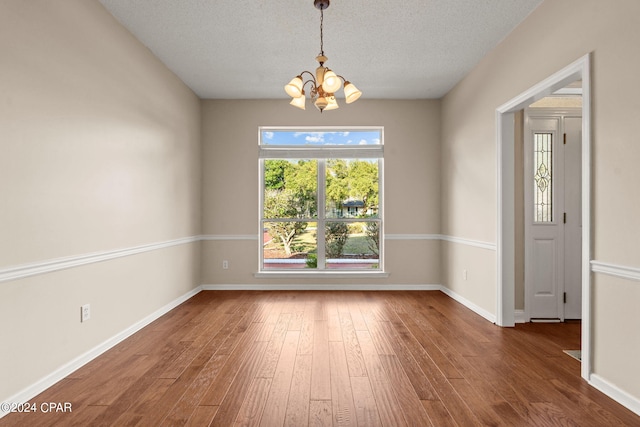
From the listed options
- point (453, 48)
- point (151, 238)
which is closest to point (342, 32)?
point (453, 48)

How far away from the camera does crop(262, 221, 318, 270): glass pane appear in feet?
17.9

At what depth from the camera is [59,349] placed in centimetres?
243

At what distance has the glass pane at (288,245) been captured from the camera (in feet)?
17.9

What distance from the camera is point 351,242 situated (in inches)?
217

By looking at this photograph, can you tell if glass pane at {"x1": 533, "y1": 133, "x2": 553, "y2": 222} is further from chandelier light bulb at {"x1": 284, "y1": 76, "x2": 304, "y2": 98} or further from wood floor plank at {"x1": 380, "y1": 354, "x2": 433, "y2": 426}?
chandelier light bulb at {"x1": 284, "y1": 76, "x2": 304, "y2": 98}

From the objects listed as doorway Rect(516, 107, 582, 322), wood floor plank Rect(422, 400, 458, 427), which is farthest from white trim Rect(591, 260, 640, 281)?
doorway Rect(516, 107, 582, 322)

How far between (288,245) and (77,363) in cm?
322

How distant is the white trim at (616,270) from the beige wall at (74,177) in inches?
141

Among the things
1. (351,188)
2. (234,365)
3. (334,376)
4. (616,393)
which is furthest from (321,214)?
(616,393)

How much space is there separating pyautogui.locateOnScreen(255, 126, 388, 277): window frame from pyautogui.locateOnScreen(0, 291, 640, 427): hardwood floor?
1.46 metres

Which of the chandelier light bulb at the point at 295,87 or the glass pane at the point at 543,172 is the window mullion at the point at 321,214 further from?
the glass pane at the point at 543,172

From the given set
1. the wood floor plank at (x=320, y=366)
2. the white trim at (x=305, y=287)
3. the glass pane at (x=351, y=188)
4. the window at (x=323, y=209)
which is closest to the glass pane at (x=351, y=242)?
the window at (x=323, y=209)

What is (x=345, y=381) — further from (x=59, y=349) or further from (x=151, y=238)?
(x=151, y=238)

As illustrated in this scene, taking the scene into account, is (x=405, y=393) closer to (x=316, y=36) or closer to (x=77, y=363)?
(x=77, y=363)
